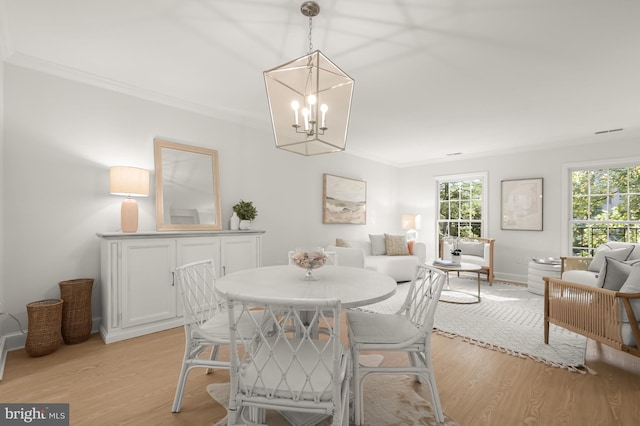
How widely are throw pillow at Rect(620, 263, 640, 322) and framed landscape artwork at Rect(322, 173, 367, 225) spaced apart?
3849 mm

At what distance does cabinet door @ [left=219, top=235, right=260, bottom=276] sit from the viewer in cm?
346

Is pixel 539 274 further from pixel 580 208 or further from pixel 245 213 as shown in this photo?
pixel 245 213

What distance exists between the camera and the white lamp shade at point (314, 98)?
75.4 inches

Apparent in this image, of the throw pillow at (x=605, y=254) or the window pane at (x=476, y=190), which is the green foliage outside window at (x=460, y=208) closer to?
the window pane at (x=476, y=190)

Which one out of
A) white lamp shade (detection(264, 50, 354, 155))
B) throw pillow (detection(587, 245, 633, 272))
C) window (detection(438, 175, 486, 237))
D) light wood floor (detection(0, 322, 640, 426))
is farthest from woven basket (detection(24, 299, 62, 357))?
window (detection(438, 175, 486, 237))

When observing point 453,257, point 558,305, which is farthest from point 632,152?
point 558,305

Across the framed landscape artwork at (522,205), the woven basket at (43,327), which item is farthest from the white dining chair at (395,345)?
the framed landscape artwork at (522,205)

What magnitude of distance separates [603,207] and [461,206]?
2242 millimetres

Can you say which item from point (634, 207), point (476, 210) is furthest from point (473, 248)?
point (634, 207)

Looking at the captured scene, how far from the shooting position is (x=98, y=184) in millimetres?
2943

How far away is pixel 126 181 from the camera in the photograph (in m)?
2.80

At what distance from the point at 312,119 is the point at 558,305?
2749 mm

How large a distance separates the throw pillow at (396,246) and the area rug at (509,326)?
123 centimetres

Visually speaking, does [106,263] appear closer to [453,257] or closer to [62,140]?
[62,140]
